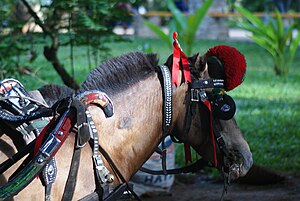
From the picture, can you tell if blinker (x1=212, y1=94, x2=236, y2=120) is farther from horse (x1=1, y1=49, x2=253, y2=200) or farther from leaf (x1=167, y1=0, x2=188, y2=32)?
leaf (x1=167, y1=0, x2=188, y2=32)

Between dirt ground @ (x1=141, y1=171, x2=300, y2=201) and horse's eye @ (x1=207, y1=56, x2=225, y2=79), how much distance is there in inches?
111

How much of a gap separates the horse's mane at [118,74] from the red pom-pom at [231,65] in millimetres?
368

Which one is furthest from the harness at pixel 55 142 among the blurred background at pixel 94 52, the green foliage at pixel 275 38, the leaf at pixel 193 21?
the green foliage at pixel 275 38

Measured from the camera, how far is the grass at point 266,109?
286 inches

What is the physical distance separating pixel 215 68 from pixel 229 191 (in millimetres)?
3252

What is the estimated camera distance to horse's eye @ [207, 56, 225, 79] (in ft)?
11.3

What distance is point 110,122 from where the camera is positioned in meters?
3.26

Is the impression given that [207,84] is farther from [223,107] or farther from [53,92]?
[53,92]

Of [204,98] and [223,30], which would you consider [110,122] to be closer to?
[204,98]

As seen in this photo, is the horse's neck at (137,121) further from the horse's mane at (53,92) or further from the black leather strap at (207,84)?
the horse's mane at (53,92)

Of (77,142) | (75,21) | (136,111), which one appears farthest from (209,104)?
(75,21)

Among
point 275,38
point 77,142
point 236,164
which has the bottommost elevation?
point 236,164

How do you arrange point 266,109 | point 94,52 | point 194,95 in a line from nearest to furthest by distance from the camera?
1. point 194,95
2. point 94,52
3. point 266,109

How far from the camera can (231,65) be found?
11.2ft
